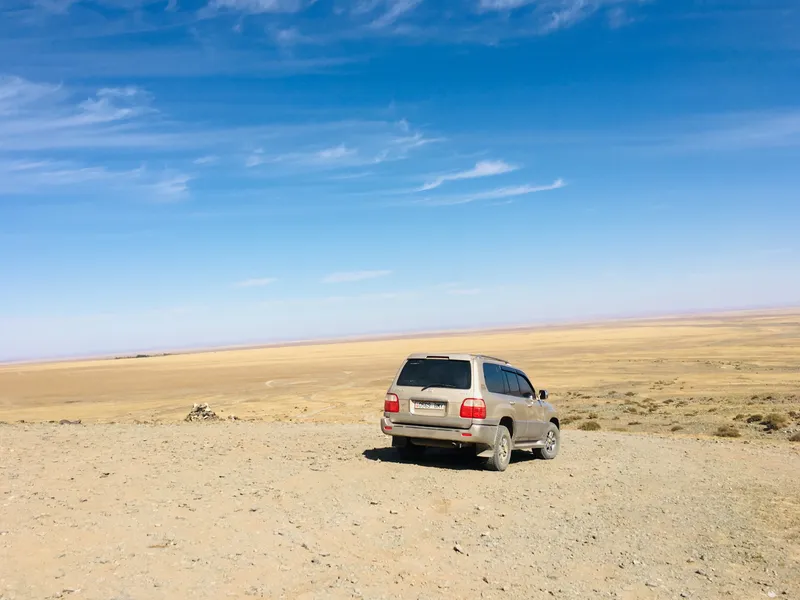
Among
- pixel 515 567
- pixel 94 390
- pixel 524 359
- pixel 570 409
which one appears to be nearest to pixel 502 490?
pixel 515 567

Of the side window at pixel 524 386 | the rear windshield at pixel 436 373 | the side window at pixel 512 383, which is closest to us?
the rear windshield at pixel 436 373

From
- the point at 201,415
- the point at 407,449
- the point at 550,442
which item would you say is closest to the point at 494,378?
the point at 407,449

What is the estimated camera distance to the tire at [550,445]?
13.4 metres

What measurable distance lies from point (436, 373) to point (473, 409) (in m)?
1.01

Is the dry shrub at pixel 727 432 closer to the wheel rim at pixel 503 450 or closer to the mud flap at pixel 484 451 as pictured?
the wheel rim at pixel 503 450

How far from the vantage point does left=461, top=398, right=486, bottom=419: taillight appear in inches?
436

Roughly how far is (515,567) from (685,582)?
62.0 inches

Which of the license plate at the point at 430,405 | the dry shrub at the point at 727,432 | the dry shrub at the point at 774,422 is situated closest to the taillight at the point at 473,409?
the license plate at the point at 430,405

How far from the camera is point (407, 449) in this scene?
12.3 metres

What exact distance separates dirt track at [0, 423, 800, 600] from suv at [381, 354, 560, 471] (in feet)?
1.70

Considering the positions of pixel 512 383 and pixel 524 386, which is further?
pixel 524 386

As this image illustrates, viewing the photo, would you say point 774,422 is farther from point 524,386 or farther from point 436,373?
point 436,373

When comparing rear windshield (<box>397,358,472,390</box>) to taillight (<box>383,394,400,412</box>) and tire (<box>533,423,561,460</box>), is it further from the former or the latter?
tire (<box>533,423,561,460</box>)

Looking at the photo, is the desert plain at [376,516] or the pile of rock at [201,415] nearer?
the desert plain at [376,516]
